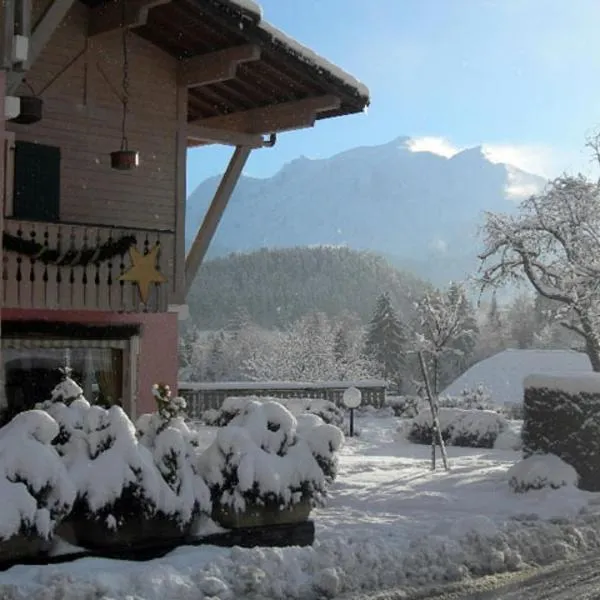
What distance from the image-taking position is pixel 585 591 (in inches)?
323

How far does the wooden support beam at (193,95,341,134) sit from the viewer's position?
16.0 metres

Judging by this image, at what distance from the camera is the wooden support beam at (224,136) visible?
1723 centimetres

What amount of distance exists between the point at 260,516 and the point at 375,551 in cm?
128

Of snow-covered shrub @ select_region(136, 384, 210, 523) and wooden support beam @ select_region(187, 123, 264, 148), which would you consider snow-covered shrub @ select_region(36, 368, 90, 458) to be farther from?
wooden support beam @ select_region(187, 123, 264, 148)

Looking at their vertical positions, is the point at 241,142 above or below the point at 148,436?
above

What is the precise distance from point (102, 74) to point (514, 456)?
11.1 meters

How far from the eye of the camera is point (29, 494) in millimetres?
7789

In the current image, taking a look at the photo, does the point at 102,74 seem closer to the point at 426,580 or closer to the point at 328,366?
the point at 426,580

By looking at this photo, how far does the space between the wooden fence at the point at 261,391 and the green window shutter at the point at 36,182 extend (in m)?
14.1

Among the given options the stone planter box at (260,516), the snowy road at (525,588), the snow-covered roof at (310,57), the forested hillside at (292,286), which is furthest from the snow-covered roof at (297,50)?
the forested hillside at (292,286)

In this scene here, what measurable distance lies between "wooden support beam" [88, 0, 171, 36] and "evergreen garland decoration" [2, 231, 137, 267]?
10.5ft

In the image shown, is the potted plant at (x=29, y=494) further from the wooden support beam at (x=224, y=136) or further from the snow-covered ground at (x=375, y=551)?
the wooden support beam at (x=224, y=136)

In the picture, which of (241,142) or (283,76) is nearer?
(283,76)

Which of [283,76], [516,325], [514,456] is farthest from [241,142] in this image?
[516,325]
